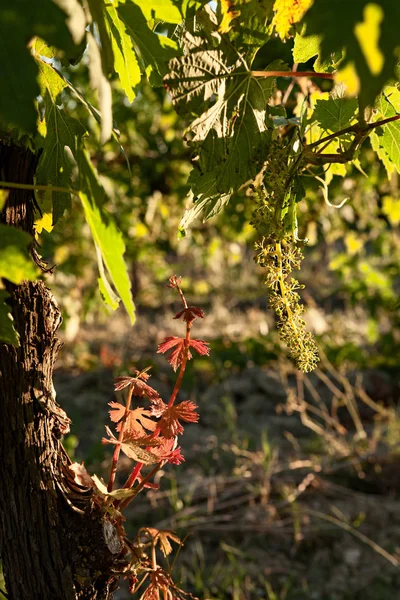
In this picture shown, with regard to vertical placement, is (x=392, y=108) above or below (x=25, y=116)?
above

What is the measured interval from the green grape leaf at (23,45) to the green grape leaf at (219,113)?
271 mm

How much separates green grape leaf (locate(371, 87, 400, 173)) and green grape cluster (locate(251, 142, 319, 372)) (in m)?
0.18

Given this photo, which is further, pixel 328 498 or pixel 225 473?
pixel 225 473

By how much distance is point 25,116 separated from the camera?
65cm

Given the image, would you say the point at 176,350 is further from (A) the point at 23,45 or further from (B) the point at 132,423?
(A) the point at 23,45

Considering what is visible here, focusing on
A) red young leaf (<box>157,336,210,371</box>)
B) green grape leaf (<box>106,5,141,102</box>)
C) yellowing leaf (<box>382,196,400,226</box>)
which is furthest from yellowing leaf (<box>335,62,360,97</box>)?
yellowing leaf (<box>382,196,400,226</box>)

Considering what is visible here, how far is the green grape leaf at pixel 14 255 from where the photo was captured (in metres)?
0.73

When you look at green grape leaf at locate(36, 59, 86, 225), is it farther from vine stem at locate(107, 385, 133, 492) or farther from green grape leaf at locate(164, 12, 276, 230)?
vine stem at locate(107, 385, 133, 492)

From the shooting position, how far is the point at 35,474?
1.02 metres

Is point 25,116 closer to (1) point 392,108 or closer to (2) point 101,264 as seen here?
(2) point 101,264

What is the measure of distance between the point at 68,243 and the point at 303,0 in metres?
6.69

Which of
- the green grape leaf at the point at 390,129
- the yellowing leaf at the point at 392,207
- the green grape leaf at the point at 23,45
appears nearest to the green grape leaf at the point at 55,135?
the green grape leaf at the point at 23,45

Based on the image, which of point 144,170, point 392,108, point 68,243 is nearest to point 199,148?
point 392,108

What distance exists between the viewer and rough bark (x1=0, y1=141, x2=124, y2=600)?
1008mm
